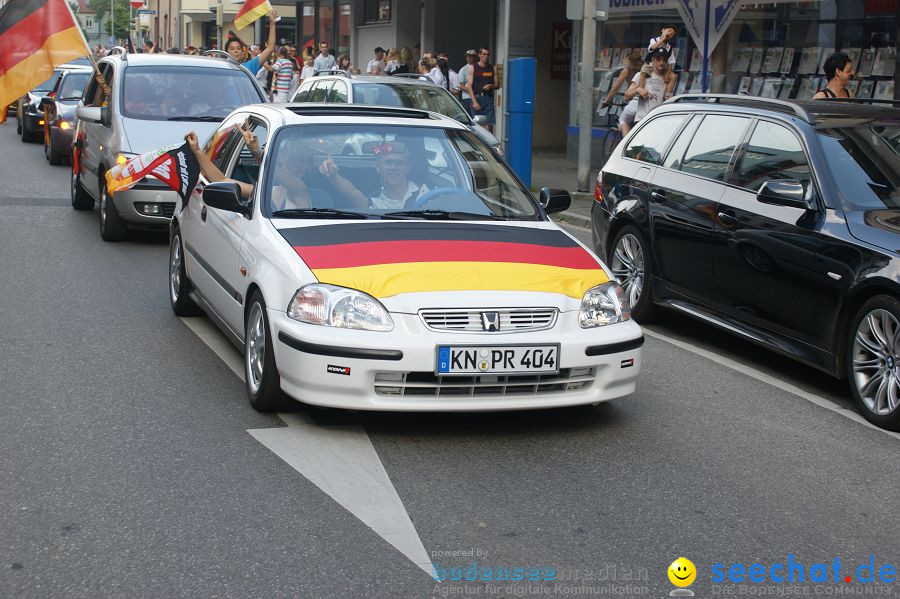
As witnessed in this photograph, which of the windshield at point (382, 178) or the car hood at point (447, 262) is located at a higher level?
the windshield at point (382, 178)

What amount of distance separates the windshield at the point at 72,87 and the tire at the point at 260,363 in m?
17.5

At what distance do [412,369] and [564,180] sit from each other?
14.4m

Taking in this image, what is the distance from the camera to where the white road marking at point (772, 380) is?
6498 millimetres

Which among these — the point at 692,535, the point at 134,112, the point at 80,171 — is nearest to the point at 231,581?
the point at 692,535

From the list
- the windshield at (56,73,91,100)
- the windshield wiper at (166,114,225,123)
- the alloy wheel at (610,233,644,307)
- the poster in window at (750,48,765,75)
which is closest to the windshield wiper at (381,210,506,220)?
the alloy wheel at (610,233,644,307)

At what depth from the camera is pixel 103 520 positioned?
4.64 metres

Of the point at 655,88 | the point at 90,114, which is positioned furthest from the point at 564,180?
the point at 90,114

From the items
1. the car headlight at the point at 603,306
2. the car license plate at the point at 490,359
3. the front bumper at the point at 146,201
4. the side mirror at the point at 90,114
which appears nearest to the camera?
the car license plate at the point at 490,359

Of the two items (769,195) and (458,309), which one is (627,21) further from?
(458,309)

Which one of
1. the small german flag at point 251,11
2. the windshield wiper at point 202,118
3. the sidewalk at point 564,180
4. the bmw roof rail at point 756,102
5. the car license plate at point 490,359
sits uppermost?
the small german flag at point 251,11

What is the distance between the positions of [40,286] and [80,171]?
15.9 ft

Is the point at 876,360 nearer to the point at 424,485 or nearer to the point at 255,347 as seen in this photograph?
the point at 424,485

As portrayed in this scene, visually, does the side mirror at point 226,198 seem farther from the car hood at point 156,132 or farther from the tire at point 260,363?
the car hood at point 156,132

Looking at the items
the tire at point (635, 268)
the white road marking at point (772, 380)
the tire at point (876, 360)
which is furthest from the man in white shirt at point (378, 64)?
the tire at point (876, 360)
